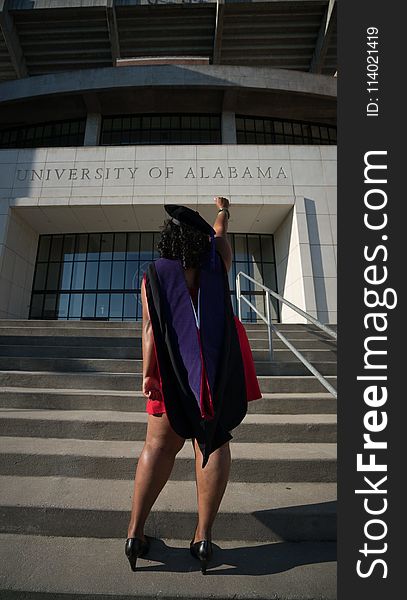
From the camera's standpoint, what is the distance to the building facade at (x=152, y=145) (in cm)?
987

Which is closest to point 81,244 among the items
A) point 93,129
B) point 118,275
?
point 118,275

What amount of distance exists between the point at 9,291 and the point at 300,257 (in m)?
9.19

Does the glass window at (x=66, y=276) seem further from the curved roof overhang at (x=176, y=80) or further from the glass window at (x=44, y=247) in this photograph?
the curved roof overhang at (x=176, y=80)

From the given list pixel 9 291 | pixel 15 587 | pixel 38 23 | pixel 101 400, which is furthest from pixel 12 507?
pixel 38 23

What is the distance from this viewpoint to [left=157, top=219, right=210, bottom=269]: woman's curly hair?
1594 millimetres

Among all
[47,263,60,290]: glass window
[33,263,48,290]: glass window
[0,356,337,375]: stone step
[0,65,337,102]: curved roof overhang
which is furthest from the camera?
[0,65,337,102]: curved roof overhang

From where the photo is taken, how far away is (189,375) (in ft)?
4.65

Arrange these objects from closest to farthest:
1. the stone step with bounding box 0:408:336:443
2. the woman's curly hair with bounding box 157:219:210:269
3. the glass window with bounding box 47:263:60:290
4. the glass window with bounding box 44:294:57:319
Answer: the woman's curly hair with bounding box 157:219:210:269
the stone step with bounding box 0:408:336:443
the glass window with bounding box 44:294:57:319
the glass window with bounding box 47:263:60:290

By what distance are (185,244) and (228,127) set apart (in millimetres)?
13501

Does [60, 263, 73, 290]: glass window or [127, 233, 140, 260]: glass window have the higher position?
[127, 233, 140, 260]: glass window

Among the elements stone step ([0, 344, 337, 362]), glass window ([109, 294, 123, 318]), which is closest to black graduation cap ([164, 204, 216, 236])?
stone step ([0, 344, 337, 362])

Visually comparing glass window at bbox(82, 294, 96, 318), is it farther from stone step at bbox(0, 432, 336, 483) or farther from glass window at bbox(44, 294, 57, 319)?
stone step at bbox(0, 432, 336, 483)

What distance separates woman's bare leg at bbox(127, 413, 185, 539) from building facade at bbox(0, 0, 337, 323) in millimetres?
8244

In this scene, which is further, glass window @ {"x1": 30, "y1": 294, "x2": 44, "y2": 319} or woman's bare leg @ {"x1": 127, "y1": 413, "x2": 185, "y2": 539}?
glass window @ {"x1": 30, "y1": 294, "x2": 44, "y2": 319}
